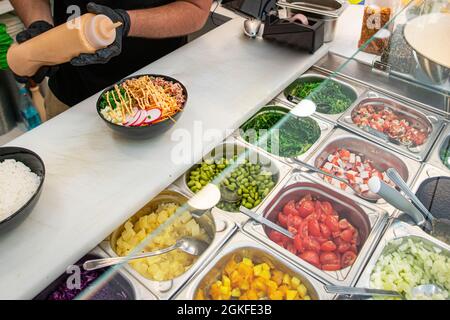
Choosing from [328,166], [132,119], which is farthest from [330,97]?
[132,119]

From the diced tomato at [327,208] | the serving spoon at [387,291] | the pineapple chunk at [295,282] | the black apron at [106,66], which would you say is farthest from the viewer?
the black apron at [106,66]

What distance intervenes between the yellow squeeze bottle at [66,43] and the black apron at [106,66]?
1.94ft

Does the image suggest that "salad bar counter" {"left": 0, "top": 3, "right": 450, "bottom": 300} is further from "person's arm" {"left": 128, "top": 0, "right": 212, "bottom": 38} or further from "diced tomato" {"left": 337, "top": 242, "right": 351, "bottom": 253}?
"person's arm" {"left": 128, "top": 0, "right": 212, "bottom": 38}

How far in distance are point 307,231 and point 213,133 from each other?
1.95ft

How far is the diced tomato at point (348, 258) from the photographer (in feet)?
4.19

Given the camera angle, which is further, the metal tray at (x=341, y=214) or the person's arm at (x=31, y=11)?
the person's arm at (x=31, y=11)

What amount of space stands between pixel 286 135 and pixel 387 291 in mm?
746

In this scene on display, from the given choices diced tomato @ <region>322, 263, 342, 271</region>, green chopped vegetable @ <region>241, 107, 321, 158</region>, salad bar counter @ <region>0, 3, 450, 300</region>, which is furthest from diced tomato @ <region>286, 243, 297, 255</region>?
green chopped vegetable @ <region>241, 107, 321, 158</region>

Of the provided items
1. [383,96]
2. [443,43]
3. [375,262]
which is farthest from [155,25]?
[375,262]

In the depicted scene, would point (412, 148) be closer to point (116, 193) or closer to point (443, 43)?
point (443, 43)

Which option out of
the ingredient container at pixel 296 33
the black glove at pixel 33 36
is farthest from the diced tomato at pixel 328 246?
the black glove at pixel 33 36

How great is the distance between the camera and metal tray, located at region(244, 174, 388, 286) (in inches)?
48.9

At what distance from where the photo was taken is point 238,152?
163cm

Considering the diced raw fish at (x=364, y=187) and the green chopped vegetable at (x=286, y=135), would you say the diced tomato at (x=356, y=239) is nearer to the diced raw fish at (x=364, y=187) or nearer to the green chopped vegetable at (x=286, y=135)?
the diced raw fish at (x=364, y=187)
